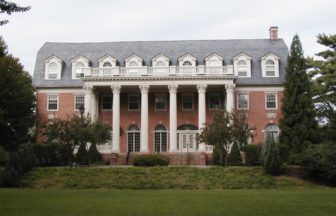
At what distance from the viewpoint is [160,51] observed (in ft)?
171

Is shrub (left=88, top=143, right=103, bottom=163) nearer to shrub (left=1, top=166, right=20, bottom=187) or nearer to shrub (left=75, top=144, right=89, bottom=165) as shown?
shrub (left=75, top=144, right=89, bottom=165)

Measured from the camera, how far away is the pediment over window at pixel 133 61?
49344 millimetres

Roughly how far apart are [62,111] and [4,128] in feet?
20.4

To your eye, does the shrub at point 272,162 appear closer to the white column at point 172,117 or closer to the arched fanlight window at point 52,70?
the white column at point 172,117

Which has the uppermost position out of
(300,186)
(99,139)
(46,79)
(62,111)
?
(46,79)

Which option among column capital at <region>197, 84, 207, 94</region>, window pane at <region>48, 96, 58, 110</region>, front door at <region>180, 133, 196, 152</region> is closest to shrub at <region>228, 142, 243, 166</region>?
column capital at <region>197, 84, 207, 94</region>

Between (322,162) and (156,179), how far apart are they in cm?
1086

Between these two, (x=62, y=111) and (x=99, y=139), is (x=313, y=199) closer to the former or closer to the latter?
(x=99, y=139)

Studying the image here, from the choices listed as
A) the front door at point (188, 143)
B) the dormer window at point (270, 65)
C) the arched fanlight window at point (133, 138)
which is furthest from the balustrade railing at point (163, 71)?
the front door at point (188, 143)

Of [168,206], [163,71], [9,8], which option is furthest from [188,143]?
[9,8]

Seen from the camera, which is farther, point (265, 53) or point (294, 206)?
point (265, 53)

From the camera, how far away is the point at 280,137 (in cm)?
4297

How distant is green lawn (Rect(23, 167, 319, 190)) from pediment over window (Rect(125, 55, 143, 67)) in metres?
18.3

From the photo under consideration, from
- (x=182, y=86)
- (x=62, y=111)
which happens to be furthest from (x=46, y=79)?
(x=182, y=86)
